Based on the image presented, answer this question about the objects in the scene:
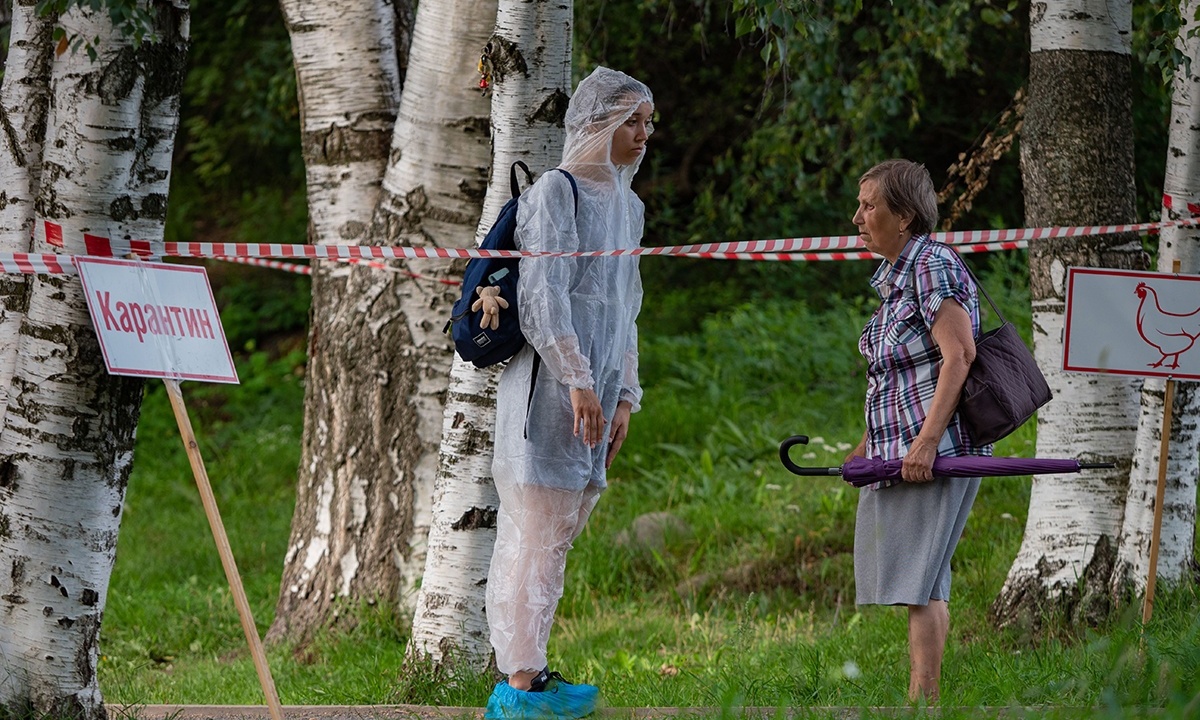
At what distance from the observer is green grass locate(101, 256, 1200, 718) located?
4.10 meters

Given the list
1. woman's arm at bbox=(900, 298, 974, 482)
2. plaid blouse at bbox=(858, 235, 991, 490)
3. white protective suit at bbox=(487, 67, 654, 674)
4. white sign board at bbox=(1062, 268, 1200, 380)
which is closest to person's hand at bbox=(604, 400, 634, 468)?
white protective suit at bbox=(487, 67, 654, 674)

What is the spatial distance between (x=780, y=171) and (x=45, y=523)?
7.04 m

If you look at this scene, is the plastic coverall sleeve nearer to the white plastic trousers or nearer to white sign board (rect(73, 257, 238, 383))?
the white plastic trousers

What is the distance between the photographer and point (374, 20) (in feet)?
21.0

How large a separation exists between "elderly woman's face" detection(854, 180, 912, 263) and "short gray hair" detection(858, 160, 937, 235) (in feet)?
0.05

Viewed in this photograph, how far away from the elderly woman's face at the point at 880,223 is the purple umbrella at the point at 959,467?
59 cm

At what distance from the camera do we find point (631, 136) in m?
4.03

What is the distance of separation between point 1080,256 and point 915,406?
173cm

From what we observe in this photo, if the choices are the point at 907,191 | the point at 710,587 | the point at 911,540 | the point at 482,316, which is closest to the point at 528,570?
the point at 482,316

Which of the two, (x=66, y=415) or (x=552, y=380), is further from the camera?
(x=552, y=380)

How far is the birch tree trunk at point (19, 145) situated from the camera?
12.7 feet

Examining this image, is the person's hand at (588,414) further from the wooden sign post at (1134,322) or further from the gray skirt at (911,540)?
the wooden sign post at (1134,322)

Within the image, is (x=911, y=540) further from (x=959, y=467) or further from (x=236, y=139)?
(x=236, y=139)

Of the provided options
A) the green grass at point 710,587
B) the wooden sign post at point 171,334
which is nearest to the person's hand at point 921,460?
the green grass at point 710,587
